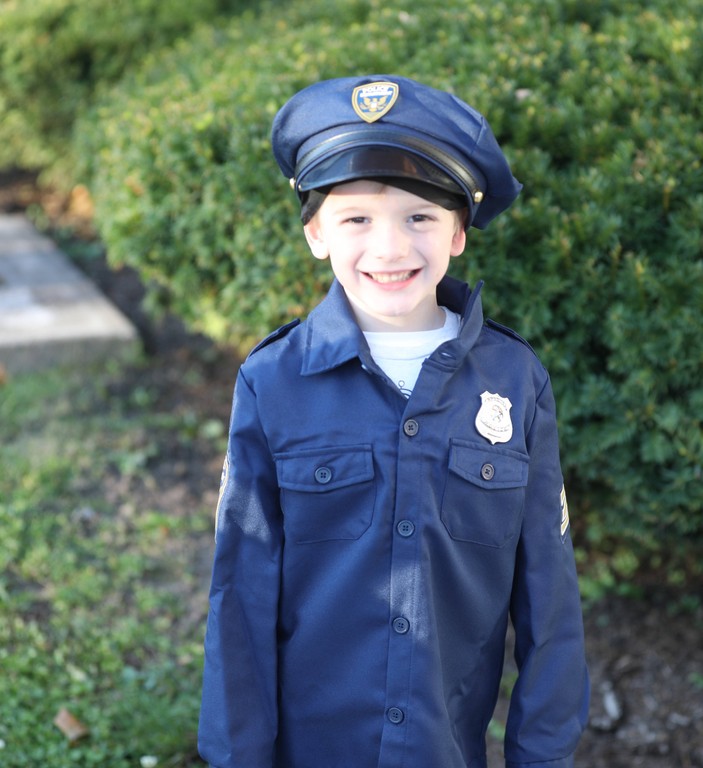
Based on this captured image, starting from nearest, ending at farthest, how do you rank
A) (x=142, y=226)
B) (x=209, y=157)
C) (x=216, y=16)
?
(x=209, y=157), (x=142, y=226), (x=216, y=16)

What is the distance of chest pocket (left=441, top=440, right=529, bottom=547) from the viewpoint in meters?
1.87

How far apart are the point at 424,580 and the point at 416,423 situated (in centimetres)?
30

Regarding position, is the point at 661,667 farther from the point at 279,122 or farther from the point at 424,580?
the point at 279,122

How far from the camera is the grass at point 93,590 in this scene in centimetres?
282

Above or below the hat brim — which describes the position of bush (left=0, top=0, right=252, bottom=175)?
above

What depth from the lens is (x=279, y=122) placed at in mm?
1906

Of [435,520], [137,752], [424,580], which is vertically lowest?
[137,752]

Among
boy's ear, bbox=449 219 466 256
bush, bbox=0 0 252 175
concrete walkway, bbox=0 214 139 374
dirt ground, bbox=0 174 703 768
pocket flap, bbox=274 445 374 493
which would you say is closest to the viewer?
pocket flap, bbox=274 445 374 493

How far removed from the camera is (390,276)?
1.83 m

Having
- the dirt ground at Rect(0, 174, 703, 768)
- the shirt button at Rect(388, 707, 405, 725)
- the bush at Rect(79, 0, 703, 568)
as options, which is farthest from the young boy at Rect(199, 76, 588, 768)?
the dirt ground at Rect(0, 174, 703, 768)

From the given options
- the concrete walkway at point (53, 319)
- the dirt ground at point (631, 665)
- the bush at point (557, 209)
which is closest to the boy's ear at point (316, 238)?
the bush at point (557, 209)

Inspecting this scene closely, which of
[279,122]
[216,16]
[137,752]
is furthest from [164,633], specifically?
[216,16]

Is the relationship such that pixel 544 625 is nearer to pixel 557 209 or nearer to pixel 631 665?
pixel 557 209

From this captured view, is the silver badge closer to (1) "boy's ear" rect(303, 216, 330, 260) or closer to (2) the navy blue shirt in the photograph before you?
(2) the navy blue shirt
